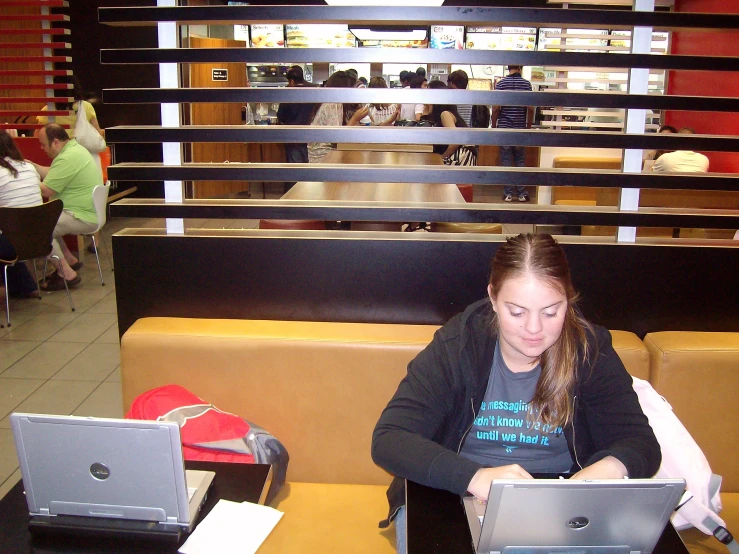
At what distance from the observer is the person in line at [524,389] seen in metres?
1.74

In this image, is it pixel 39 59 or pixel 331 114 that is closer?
pixel 331 114

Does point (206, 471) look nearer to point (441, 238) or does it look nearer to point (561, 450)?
point (561, 450)

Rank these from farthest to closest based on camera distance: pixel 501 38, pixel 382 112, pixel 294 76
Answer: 1. pixel 501 38
2. pixel 382 112
3. pixel 294 76

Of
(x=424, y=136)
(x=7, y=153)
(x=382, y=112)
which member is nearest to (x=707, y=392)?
(x=424, y=136)

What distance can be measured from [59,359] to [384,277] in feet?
9.03

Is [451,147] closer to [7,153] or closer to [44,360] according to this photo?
[7,153]

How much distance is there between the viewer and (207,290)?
2582 millimetres

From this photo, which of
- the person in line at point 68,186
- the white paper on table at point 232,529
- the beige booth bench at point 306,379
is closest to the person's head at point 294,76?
the person in line at point 68,186

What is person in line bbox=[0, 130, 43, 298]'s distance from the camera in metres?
5.25

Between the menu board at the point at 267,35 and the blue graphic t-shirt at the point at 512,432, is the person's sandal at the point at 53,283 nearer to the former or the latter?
the blue graphic t-shirt at the point at 512,432

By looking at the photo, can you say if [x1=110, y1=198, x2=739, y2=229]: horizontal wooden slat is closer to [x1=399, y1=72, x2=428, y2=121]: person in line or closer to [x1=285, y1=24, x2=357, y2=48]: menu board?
[x1=399, y1=72, x2=428, y2=121]: person in line

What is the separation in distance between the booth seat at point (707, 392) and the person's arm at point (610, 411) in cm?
44

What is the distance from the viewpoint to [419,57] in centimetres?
238

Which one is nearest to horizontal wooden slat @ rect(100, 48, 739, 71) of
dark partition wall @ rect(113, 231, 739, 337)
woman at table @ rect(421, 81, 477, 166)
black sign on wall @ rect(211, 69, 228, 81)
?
dark partition wall @ rect(113, 231, 739, 337)
